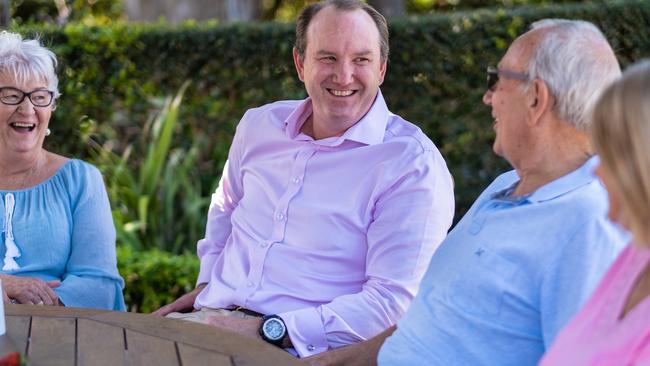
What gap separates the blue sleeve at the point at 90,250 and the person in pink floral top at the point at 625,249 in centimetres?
180

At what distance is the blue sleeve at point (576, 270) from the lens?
204 cm

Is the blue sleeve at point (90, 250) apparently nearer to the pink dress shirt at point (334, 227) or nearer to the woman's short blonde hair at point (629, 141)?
the pink dress shirt at point (334, 227)

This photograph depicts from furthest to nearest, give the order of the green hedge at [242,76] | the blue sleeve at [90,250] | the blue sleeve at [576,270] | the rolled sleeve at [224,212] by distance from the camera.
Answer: the green hedge at [242,76] < the rolled sleeve at [224,212] < the blue sleeve at [90,250] < the blue sleeve at [576,270]

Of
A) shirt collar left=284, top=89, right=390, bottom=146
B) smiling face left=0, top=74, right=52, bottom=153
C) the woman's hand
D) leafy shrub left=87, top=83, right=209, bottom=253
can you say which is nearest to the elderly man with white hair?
shirt collar left=284, top=89, right=390, bottom=146

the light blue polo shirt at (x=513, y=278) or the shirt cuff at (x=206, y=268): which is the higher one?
the light blue polo shirt at (x=513, y=278)

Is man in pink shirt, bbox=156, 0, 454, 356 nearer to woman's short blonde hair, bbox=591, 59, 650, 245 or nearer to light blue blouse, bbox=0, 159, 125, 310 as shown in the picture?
light blue blouse, bbox=0, 159, 125, 310

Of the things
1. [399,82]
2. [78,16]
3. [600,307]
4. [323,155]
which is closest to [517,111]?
[600,307]

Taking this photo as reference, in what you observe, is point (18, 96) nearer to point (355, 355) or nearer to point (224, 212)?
point (224, 212)

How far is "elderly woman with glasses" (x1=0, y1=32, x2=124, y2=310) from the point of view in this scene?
10.6 feet

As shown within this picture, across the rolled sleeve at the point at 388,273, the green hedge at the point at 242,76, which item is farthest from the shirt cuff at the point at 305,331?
the green hedge at the point at 242,76

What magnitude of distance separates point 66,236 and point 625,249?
1.99 metres

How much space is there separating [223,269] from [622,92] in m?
1.84

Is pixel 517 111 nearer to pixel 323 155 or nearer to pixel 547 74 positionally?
pixel 547 74

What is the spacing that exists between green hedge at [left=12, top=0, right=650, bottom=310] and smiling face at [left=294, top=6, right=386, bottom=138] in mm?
2825
